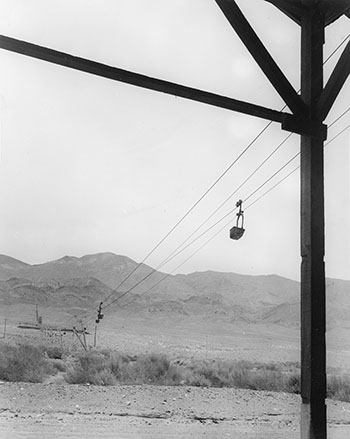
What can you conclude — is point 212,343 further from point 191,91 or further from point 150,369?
point 191,91

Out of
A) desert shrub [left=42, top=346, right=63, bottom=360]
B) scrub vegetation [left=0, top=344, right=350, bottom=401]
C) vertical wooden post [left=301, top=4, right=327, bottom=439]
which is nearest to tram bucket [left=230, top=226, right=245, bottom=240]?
vertical wooden post [left=301, top=4, right=327, bottom=439]

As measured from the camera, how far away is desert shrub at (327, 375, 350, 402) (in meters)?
15.5

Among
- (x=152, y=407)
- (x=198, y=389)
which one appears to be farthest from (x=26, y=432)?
(x=198, y=389)

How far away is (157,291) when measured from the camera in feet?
226

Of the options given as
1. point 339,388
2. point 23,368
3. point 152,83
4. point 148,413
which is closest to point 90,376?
point 23,368

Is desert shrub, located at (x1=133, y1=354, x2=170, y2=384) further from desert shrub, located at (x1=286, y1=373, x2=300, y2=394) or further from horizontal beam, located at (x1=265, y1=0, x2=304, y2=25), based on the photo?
horizontal beam, located at (x1=265, y1=0, x2=304, y2=25)

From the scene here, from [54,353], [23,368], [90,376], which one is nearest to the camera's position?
[90,376]

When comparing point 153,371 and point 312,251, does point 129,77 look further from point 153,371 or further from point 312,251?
point 153,371

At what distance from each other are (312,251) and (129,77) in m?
1.36

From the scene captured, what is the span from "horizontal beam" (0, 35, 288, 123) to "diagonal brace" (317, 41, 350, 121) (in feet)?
0.74

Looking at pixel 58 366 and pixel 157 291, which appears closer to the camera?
pixel 58 366

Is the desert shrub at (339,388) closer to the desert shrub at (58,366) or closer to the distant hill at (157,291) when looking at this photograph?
the desert shrub at (58,366)

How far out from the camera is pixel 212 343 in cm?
4025

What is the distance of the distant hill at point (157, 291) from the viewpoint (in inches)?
2277
